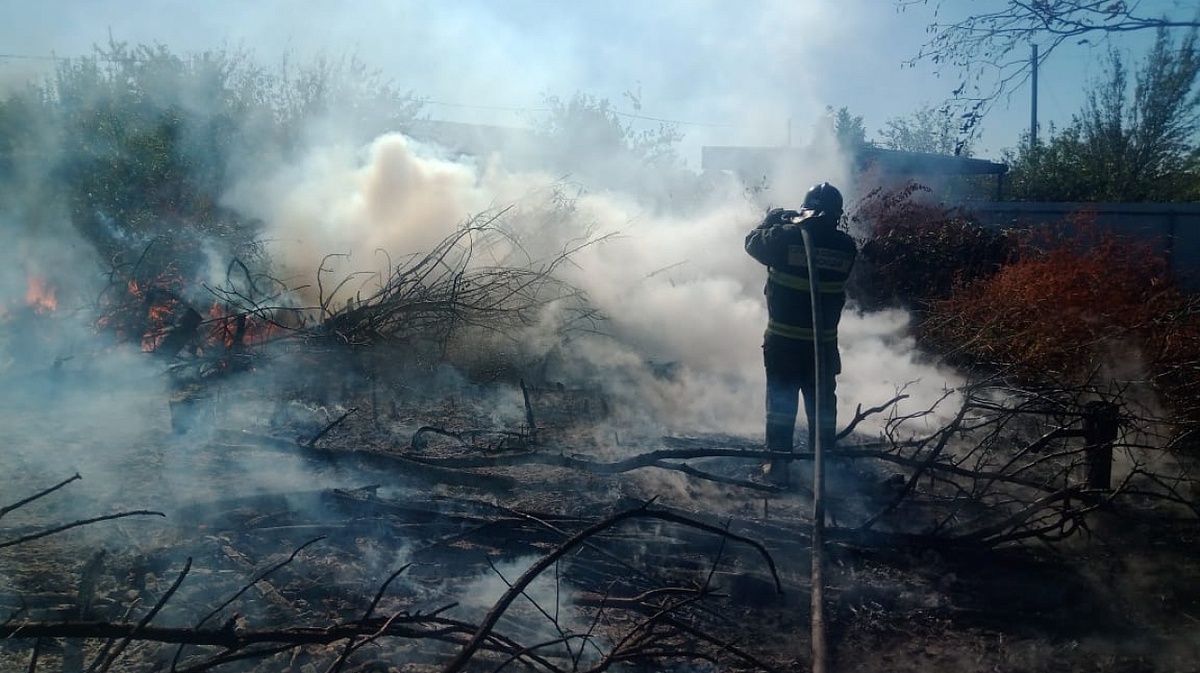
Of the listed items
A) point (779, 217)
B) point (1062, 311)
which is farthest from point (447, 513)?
point (1062, 311)

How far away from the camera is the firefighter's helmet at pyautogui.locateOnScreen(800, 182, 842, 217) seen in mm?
5281

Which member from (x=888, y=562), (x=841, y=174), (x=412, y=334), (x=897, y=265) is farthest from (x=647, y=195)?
(x=888, y=562)

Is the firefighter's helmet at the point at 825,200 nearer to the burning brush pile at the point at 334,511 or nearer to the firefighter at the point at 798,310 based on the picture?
the firefighter at the point at 798,310

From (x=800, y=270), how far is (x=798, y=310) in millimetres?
262

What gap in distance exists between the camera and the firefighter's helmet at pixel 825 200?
5281mm

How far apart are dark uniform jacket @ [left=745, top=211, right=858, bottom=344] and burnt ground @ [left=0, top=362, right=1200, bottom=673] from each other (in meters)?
0.97

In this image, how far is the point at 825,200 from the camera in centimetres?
530

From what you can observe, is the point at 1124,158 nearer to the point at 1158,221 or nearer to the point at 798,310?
the point at 1158,221

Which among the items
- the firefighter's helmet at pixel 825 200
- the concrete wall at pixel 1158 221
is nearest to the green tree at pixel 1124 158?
the concrete wall at pixel 1158 221

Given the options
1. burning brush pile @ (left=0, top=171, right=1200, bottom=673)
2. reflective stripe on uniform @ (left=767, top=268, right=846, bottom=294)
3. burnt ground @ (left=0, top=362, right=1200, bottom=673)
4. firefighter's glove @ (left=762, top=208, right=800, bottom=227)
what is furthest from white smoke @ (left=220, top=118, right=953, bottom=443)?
burnt ground @ (left=0, top=362, right=1200, bottom=673)

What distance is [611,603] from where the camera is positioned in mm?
3156

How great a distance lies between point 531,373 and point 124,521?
407 cm

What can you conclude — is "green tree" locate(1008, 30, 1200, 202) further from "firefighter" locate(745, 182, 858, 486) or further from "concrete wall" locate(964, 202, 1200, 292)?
"firefighter" locate(745, 182, 858, 486)

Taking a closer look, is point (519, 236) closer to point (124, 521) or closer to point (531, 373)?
point (531, 373)
